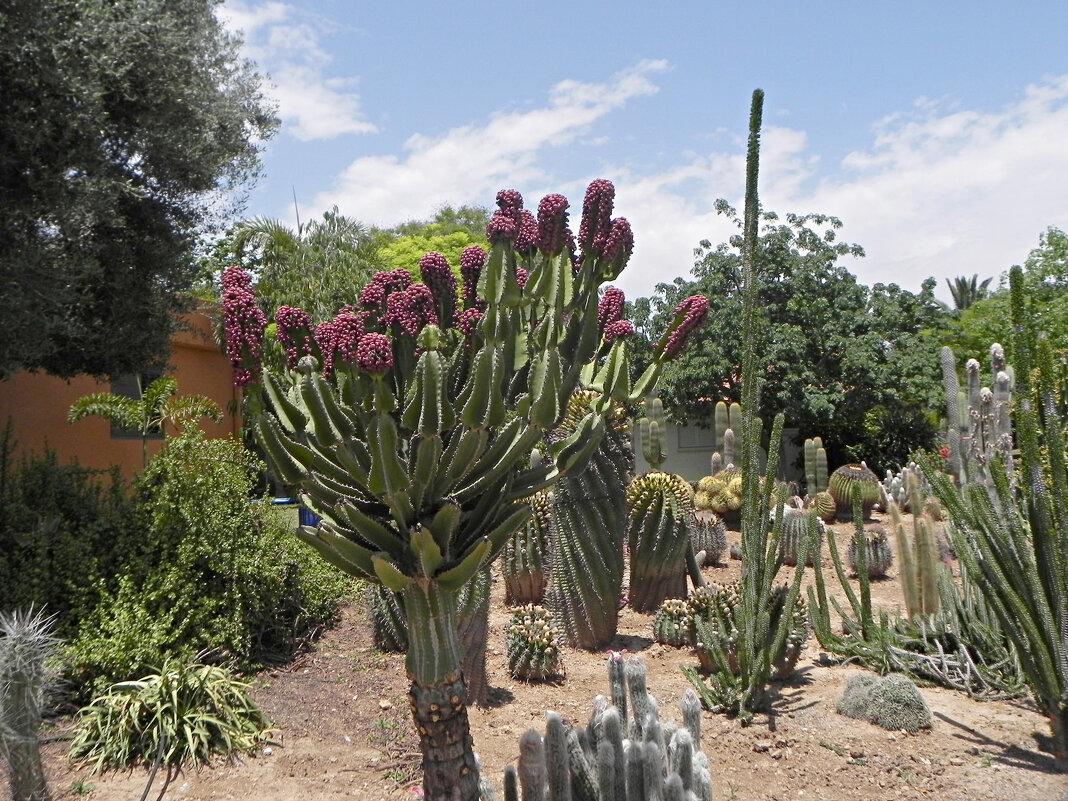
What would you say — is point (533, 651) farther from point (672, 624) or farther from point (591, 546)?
point (672, 624)

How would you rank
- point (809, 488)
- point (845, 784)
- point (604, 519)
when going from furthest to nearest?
point (809, 488)
point (604, 519)
point (845, 784)

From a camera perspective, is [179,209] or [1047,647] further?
[179,209]

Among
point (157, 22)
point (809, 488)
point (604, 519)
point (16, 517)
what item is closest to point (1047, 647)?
point (604, 519)

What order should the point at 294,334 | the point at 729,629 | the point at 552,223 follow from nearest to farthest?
the point at 294,334
the point at 552,223
the point at 729,629

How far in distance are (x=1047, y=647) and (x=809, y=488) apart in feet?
41.1

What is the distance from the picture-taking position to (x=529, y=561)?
9.12 m

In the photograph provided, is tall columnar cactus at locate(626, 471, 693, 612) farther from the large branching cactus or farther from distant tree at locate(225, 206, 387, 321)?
distant tree at locate(225, 206, 387, 321)

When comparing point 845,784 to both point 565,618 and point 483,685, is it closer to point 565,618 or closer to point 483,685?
point 483,685

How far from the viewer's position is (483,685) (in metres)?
6.64

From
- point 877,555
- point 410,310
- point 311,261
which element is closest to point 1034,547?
point 410,310

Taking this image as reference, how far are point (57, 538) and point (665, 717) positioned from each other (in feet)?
15.8

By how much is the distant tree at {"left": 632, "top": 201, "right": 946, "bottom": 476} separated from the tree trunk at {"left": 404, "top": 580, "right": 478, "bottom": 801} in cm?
1833

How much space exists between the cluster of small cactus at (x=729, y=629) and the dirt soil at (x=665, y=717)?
0.89 ft

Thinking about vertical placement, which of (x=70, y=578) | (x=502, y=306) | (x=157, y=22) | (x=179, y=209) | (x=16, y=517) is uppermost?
(x=157, y=22)
